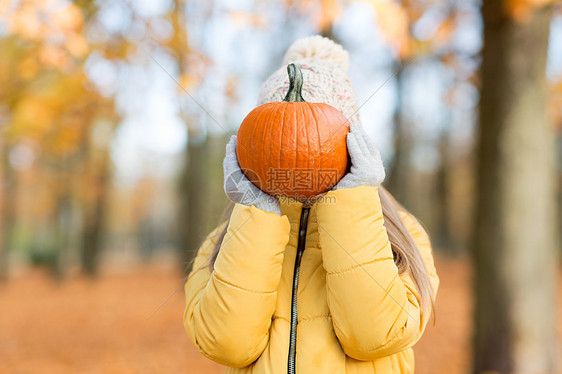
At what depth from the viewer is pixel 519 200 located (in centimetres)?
431

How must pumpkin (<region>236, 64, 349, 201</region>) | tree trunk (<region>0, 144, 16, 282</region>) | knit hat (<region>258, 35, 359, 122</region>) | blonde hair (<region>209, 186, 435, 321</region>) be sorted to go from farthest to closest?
tree trunk (<region>0, 144, 16, 282</region>), knit hat (<region>258, 35, 359, 122</region>), blonde hair (<region>209, 186, 435, 321</region>), pumpkin (<region>236, 64, 349, 201</region>)

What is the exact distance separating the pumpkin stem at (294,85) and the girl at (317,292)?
27cm

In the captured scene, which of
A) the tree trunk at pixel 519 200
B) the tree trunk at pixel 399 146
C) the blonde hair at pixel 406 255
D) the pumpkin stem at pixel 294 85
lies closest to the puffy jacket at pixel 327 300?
the blonde hair at pixel 406 255

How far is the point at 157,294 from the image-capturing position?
38.8 feet

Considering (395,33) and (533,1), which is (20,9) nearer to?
(395,33)

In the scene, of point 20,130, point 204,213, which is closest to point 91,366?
point 20,130

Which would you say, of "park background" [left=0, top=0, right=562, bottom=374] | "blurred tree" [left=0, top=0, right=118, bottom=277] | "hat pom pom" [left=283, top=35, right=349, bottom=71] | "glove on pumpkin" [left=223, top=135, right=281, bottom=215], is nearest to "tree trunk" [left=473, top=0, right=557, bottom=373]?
"park background" [left=0, top=0, right=562, bottom=374]

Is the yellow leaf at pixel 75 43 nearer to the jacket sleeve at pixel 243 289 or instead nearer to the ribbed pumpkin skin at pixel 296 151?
the ribbed pumpkin skin at pixel 296 151

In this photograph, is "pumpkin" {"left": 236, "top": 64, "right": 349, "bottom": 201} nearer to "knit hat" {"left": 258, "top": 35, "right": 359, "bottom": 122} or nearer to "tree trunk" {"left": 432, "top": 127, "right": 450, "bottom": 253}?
"knit hat" {"left": 258, "top": 35, "right": 359, "bottom": 122}

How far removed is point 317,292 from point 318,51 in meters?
1.23

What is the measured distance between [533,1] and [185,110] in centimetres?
635

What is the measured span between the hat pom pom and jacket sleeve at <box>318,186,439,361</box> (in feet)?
3.00

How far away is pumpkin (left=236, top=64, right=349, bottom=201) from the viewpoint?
1655 millimetres

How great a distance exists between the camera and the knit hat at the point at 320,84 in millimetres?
1910
